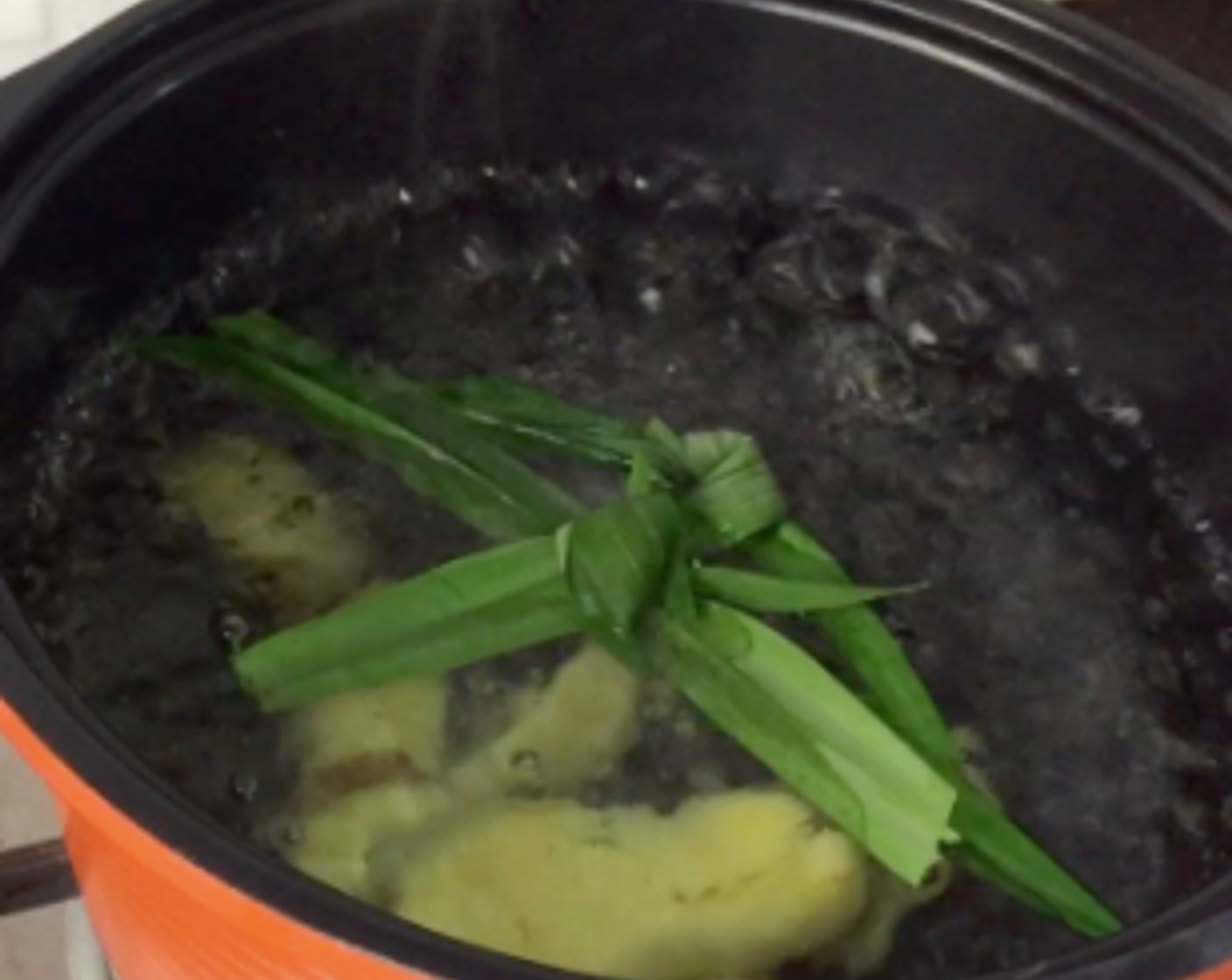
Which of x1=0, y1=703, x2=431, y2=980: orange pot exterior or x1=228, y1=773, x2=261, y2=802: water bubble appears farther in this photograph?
x1=228, y1=773, x2=261, y2=802: water bubble

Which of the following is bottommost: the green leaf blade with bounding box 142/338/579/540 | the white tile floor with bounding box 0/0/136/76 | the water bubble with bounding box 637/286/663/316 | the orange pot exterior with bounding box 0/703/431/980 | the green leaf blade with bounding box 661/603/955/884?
the orange pot exterior with bounding box 0/703/431/980

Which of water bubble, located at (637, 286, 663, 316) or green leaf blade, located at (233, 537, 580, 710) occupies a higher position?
water bubble, located at (637, 286, 663, 316)

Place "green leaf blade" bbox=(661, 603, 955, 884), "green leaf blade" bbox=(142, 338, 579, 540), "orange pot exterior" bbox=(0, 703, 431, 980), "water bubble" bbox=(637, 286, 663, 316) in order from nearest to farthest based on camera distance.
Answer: "orange pot exterior" bbox=(0, 703, 431, 980) → "green leaf blade" bbox=(661, 603, 955, 884) → "green leaf blade" bbox=(142, 338, 579, 540) → "water bubble" bbox=(637, 286, 663, 316)

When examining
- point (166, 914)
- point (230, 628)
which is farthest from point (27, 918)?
point (166, 914)

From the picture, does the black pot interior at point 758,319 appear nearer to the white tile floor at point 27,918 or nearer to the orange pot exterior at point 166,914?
the orange pot exterior at point 166,914

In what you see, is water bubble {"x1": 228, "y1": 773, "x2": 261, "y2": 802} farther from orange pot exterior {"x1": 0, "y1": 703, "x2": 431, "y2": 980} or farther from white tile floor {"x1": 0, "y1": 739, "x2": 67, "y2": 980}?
white tile floor {"x1": 0, "y1": 739, "x2": 67, "y2": 980}

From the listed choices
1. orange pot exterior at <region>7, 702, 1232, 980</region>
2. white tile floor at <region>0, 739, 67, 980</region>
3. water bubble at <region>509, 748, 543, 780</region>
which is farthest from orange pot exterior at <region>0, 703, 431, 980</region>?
white tile floor at <region>0, 739, 67, 980</region>
